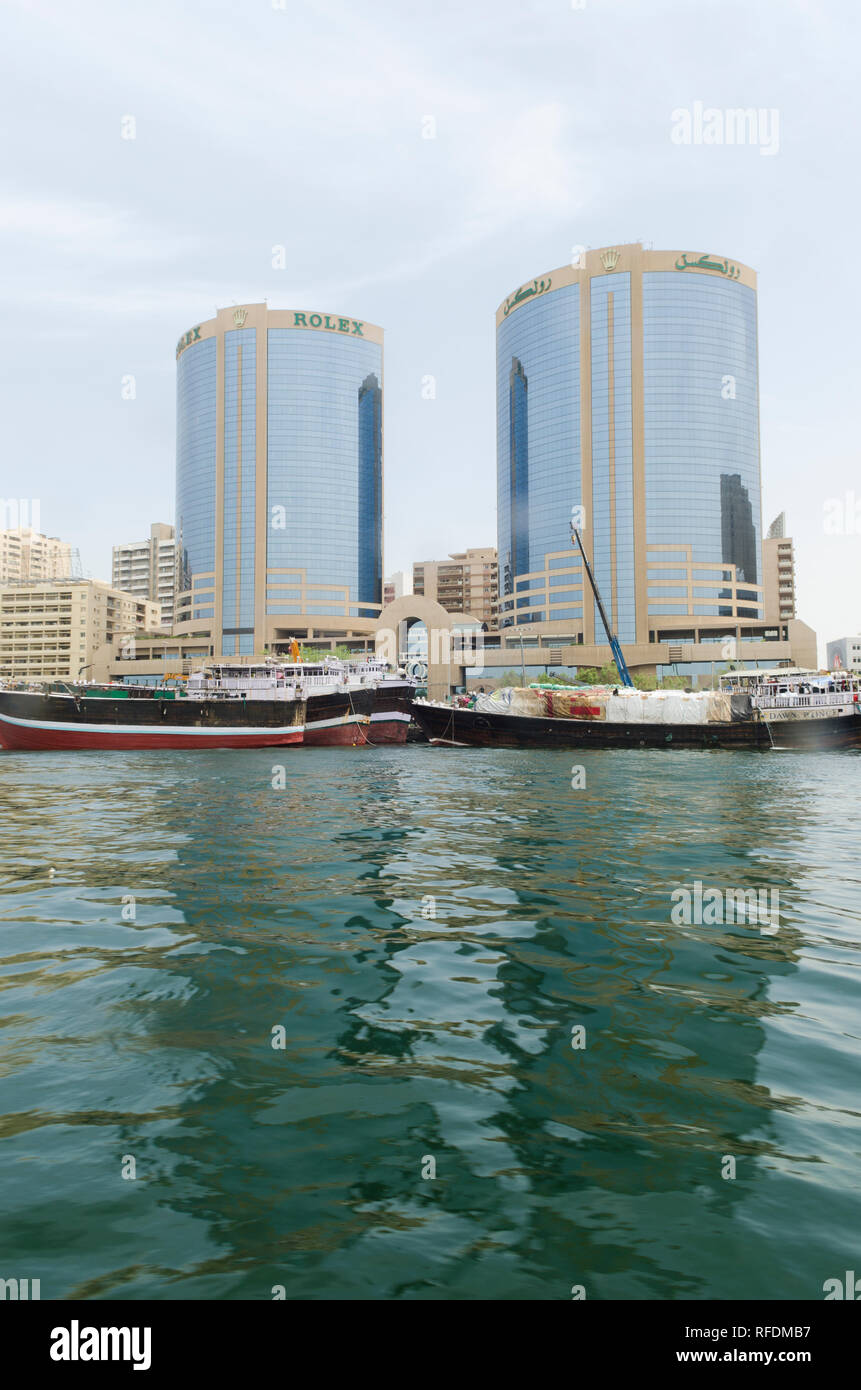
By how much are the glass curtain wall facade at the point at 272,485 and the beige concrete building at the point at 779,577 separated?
8406cm

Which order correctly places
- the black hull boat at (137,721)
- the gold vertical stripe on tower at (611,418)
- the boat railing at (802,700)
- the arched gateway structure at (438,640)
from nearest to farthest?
the black hull boat at (137,721), the boat railing at (802,700), the arched gateway structure at (438,640), the gold vertical stripe on tower at (611,418)

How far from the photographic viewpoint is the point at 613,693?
207 feet

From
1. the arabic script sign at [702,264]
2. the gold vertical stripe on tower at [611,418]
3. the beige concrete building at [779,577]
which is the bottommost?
the beige concrete building at [779,577]

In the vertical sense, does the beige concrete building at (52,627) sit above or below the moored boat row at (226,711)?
above

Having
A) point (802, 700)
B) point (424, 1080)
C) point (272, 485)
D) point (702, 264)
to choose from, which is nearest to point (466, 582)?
point (272, 485)

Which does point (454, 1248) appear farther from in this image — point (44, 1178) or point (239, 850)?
point (239, 850)

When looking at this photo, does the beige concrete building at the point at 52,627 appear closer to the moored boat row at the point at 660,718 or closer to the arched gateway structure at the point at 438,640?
the arched gateway structure at the point at 438,640

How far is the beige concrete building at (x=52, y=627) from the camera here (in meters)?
180

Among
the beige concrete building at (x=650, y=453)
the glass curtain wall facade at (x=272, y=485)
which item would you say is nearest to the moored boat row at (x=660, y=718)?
the beige concrete building at (x=650, y=453)

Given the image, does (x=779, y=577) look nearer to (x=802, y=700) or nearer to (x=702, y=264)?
(x=702, y=264)

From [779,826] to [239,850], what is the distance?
45.4 feet

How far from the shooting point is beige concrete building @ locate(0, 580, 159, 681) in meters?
180

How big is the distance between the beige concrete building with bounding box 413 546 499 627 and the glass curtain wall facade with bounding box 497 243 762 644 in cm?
4101
